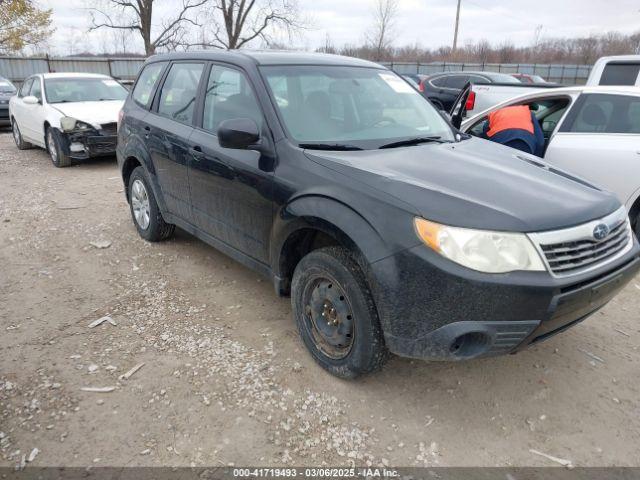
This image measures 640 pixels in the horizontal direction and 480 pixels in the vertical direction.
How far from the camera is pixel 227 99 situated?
11.3 feet

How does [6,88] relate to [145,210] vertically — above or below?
above

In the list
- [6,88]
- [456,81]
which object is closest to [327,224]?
[456,81]

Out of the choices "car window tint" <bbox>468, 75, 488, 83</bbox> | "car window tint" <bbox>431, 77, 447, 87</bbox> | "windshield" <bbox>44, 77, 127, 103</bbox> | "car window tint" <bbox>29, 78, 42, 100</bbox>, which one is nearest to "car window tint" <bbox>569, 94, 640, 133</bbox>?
"windshield" <bbox>44, 77, 127, 103</bbox>

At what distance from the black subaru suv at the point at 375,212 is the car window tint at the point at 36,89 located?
6.44 m

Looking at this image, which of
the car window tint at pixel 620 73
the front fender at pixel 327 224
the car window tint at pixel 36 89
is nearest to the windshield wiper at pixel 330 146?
the front fender at pixel 327 224

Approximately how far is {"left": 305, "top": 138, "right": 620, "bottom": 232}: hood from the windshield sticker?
0.87m

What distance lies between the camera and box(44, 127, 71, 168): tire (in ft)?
27.0

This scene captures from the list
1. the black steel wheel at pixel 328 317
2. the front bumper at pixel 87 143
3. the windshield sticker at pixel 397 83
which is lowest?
the black steel wheel at pixel 328 317

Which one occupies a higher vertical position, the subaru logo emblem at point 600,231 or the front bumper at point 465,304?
the subaru logo emblem at point 600,231

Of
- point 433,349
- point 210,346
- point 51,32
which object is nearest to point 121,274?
point 210,346

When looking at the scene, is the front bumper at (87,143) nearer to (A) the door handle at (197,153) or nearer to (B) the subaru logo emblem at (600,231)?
(A) the door handle at (197,153)

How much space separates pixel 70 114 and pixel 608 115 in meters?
8.03

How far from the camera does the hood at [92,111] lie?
8094 millimetres

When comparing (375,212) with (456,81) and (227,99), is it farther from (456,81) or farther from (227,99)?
(456,81)
